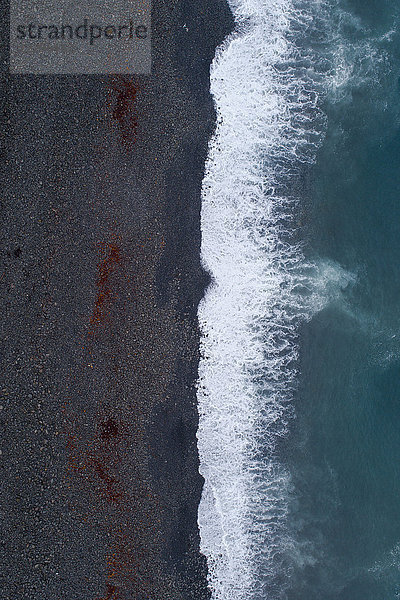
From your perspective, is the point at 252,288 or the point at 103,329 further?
the point at 252,288

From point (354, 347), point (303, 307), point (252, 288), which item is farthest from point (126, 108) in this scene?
point (354, 347)

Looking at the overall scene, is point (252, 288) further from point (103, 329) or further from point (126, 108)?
point (126, 108)

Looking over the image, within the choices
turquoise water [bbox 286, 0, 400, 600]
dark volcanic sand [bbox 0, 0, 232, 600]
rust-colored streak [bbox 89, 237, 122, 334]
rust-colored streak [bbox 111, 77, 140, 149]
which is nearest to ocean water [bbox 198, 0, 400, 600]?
turquoise water [bbox 286, 0, 400, 600]

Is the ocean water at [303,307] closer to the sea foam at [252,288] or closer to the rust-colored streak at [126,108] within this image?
the sea foam at [252,288]

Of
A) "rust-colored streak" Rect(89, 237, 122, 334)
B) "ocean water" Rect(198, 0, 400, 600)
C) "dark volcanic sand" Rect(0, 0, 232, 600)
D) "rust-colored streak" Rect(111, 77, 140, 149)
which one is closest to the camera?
"dark volcanic sand" Rect(0, 0, 232, 600)

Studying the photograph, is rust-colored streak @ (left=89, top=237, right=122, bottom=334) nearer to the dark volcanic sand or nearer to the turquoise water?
the dark volcanic sand

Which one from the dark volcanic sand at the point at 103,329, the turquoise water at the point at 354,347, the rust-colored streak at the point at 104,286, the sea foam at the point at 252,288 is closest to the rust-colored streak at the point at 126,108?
the dark volcanic sand at the point at 103,329
